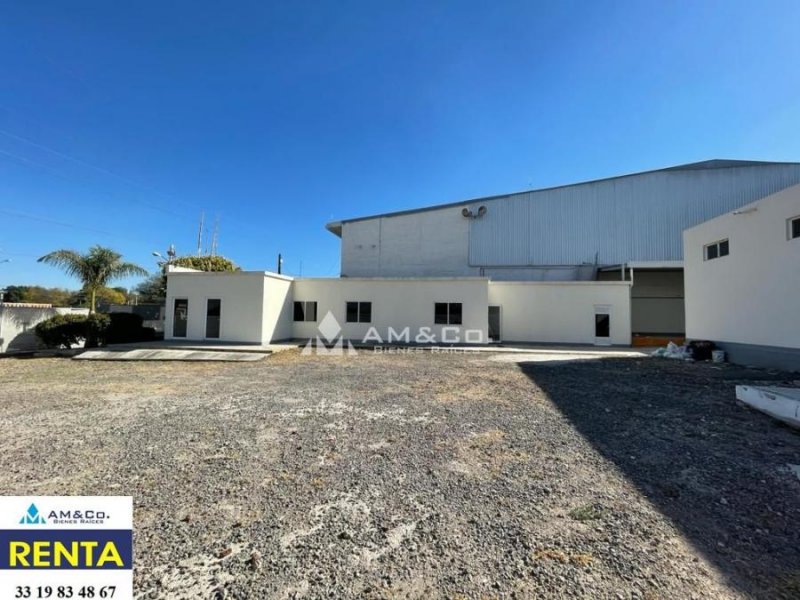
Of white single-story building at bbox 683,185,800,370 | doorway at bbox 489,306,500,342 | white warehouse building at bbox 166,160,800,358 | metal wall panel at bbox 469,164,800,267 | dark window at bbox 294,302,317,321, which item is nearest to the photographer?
white single-story building at bbox 683,185,800,370

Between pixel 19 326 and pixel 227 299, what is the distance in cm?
771

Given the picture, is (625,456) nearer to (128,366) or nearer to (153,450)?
(153,450)

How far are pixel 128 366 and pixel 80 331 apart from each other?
18.4 feet

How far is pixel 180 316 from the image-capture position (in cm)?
1627

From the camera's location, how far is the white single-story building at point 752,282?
30.4 ft

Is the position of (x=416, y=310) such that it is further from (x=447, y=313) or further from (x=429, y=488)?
(x=429, y=488)

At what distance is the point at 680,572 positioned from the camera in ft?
7.30

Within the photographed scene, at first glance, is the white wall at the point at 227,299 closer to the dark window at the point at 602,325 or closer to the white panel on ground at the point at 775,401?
the white panel on ground at the point at 775,401

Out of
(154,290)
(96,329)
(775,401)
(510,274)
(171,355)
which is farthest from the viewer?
(154,290)

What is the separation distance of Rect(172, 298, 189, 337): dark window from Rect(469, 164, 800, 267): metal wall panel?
52.9 ft

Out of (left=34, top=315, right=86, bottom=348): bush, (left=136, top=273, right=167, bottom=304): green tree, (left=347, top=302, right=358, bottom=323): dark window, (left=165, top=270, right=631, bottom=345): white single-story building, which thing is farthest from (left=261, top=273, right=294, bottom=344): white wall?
(left=136, top=273, right=167, bottom=304): green tree

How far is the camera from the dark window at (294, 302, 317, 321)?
18391 mm

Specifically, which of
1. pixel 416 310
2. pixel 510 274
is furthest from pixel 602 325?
pixel 416 310

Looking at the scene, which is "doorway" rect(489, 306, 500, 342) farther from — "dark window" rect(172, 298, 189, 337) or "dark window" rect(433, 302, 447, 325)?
"dark window" rect(172, 298, 189, 337)
